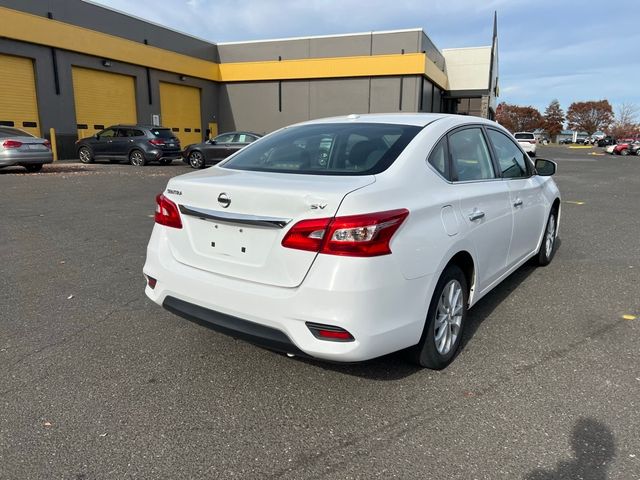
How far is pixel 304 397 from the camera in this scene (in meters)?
2.88

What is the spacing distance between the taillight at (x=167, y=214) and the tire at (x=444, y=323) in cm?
163

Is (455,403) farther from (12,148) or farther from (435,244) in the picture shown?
(12,148)

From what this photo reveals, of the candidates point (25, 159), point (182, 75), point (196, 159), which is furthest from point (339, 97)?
point (25, 159)

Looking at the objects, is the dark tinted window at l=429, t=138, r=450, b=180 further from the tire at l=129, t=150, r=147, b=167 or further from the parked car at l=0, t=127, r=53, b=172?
the tire at l=129, t=150, r=147, b=167

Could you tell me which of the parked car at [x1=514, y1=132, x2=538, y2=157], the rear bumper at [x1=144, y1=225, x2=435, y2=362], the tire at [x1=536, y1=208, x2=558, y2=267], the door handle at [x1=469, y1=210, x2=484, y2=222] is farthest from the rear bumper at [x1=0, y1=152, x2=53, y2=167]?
the parked car at [x1=514, y1=132, x2=538, y2=157]

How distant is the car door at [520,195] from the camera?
4.15 meters

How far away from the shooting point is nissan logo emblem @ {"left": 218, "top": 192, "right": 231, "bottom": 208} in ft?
9.11

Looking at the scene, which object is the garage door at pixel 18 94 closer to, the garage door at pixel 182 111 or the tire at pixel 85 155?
the tire at pixel 85 155

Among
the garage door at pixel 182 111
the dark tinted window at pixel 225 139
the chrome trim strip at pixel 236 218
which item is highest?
the garage door at pixel 182 111

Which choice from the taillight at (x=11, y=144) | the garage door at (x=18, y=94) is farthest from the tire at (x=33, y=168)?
the garage door at (x=18, y=94)

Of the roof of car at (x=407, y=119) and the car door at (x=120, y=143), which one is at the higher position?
the roof of car at (x=407, y=119)

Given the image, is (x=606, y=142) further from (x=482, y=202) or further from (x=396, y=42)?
(x=482, y=202)

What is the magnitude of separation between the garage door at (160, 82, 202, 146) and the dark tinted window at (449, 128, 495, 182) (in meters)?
26.1

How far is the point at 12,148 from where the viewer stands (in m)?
14.1
